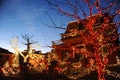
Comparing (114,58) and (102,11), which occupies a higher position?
(102,11)

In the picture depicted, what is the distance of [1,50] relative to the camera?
144 feet

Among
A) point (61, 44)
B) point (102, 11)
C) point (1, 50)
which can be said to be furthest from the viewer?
point (1, 50)

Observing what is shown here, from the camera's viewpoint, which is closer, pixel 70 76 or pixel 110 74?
pixel 110 74

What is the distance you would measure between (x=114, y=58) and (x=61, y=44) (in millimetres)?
8740

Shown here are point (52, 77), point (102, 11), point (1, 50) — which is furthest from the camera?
point (1, 50)

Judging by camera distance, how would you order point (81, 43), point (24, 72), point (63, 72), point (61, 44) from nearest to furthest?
point (24, 72), point (63, 72), point (81, 43), point (61, 44)

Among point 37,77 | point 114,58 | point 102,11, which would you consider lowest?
point 37,77

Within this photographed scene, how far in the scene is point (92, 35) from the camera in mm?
10281

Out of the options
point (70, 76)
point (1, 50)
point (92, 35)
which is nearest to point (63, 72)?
point (70, 76)

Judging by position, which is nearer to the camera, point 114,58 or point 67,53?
point 114,58

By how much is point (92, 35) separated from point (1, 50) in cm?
3679

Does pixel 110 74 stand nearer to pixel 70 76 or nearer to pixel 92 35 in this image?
pixel 70 76

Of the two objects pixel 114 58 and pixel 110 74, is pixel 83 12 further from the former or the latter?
pixel 114 58

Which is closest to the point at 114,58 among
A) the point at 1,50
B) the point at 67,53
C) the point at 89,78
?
the point at 67,53
